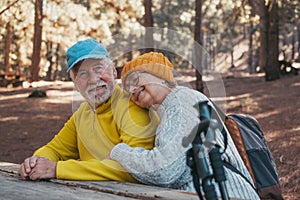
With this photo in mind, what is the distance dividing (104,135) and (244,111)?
12.5m

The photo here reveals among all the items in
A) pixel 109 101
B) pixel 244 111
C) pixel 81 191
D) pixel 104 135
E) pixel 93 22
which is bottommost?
pixel 244 111

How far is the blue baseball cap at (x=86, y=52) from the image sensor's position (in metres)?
2.58

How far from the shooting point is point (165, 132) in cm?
216

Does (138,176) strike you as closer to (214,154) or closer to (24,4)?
(214,154)

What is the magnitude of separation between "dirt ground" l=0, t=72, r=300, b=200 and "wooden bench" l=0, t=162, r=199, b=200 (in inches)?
170

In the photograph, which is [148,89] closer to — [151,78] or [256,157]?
[151,78]

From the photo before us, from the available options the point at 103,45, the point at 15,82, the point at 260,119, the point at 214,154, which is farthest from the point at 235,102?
the point at 214,154

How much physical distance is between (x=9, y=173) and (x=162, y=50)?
1071mm

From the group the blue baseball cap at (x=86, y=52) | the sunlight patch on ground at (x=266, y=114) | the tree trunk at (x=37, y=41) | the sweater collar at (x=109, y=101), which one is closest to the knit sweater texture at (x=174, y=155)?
the sweater collar at (x=109, y=101)

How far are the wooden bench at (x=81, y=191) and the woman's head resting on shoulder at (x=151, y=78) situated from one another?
0.41 metres

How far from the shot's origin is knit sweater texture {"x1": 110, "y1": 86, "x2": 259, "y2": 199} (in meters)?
2.14

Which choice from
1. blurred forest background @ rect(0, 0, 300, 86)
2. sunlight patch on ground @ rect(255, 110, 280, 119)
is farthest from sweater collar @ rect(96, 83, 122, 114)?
blurred forest background @ rect(0, 0, 300, 86)

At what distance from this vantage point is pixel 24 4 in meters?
27.8

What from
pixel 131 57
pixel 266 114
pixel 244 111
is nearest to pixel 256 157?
pixel 131 57
